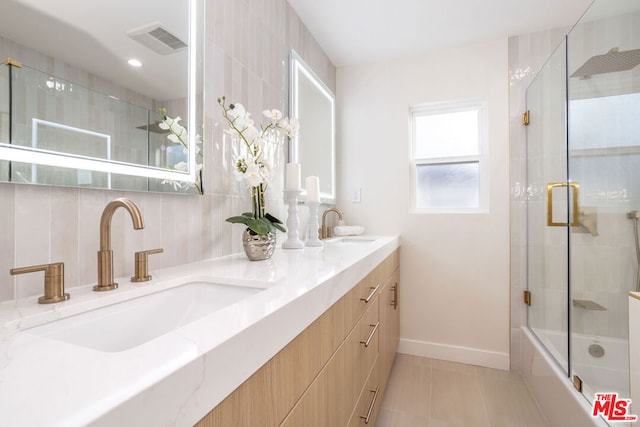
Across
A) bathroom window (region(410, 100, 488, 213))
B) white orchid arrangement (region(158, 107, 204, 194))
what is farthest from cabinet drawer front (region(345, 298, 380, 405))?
bathroom window (region(410, 100, 488, 213))

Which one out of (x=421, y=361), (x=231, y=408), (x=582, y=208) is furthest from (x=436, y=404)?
(x=231, y=408)

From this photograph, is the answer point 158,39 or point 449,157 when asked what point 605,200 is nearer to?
point 449,157

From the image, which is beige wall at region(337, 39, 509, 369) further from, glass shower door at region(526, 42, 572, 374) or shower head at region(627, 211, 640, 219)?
shower head at region(627, 211, 640, 219)

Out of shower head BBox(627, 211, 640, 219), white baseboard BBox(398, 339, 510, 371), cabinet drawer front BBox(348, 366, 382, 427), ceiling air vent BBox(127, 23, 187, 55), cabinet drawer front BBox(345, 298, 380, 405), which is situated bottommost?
white baseboard BBox(398, 339, 510, 371)

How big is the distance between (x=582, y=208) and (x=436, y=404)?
4.32ft

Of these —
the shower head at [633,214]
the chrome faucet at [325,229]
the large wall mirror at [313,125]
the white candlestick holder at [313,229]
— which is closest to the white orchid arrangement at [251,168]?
the white candlestick holder at [313,229]

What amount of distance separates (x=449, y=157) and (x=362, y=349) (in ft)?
6.03

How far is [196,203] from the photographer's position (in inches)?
44.9

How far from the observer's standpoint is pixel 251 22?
150 cm

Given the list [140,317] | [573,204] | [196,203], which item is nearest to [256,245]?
[196,203]

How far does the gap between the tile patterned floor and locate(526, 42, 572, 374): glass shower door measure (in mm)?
368

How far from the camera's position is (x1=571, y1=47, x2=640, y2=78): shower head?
1.38 m

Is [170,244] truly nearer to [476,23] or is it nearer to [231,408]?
[231,408]

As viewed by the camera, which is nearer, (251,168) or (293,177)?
(251,168)
